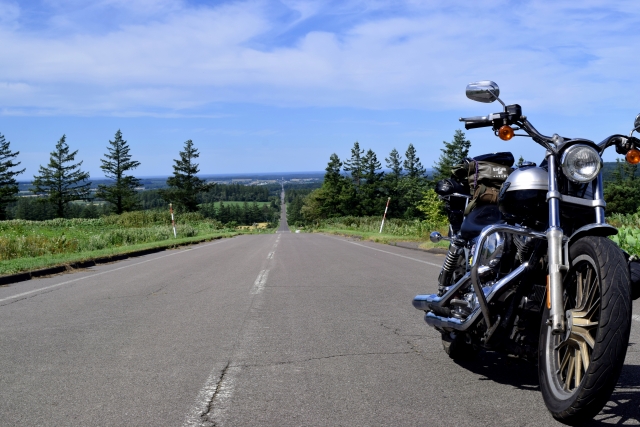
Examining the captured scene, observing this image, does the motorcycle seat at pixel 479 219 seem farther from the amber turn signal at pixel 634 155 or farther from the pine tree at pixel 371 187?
the pine tree at pixel 371 187

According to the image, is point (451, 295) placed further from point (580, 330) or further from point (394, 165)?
point (394, 165)

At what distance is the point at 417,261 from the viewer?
1489cm

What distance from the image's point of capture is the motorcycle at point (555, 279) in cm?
293

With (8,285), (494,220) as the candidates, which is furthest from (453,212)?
(8,285)

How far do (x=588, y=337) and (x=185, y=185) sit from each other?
96.4 meters

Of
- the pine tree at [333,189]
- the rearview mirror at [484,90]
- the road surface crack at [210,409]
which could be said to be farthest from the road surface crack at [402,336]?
the pine tree at [333,189]

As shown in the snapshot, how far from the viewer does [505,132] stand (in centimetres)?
396

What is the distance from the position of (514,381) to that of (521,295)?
106 cm

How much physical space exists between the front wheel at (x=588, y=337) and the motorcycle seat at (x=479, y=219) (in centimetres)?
123

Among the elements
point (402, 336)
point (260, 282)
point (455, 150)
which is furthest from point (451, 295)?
point (455, 150)

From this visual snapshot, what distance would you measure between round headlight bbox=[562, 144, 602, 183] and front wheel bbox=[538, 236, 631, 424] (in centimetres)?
43

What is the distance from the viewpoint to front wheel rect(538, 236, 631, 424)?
9.45ft

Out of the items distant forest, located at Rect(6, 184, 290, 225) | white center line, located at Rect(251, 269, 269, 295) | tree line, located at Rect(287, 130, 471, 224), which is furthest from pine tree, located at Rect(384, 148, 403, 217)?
white center line, located at Rect(251, 269, 269, 295)

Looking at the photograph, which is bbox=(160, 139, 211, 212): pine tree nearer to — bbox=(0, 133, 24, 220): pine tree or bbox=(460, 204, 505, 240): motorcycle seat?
bbox=(0, 133, 24, 220): pine tree
